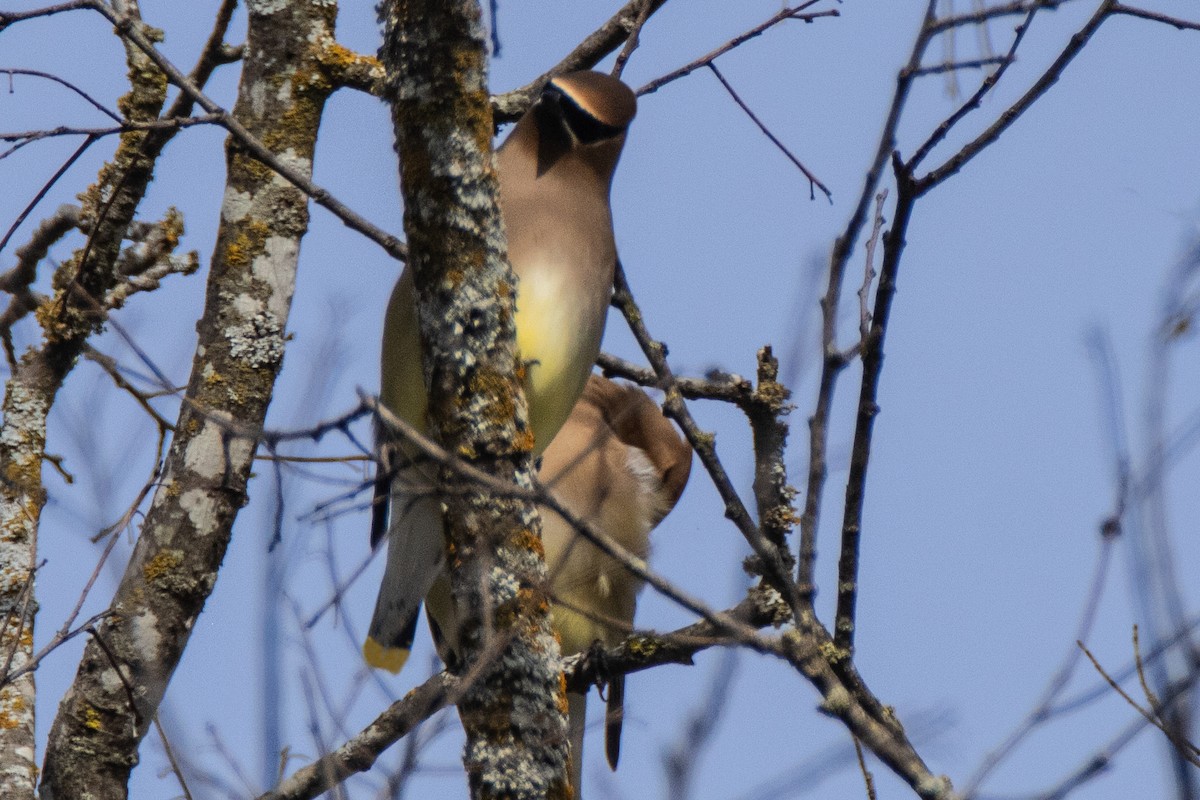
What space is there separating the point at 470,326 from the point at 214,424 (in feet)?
2.31

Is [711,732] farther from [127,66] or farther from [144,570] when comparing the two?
[127,66]

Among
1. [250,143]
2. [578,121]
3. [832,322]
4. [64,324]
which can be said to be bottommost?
[832,322]

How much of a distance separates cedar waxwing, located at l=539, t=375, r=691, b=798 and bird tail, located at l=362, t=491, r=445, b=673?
650 mm

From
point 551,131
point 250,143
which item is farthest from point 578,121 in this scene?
point 250,143

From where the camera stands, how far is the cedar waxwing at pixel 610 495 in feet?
14.9

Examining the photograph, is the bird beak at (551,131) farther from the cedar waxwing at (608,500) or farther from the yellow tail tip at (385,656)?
the yellow tail tip at (385,656)

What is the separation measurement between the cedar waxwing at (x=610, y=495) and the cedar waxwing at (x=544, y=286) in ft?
2.29

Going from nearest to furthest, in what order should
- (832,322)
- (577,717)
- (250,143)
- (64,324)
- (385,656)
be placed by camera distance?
(832,322), (250,143), (385,656), (64,324), (577,717)

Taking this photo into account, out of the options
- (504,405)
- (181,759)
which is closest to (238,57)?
(504,405)

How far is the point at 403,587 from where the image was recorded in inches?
143

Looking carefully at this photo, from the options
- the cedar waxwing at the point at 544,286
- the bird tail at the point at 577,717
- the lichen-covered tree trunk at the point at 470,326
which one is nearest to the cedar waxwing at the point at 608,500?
the bird tail at the point at 577,717

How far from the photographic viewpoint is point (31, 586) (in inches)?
131

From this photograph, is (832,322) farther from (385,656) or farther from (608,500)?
(608,500)

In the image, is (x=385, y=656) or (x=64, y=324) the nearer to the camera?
(x=385, y=656)
